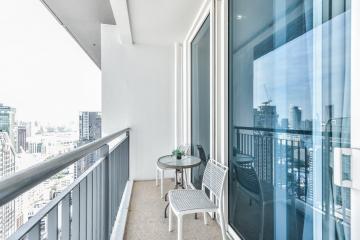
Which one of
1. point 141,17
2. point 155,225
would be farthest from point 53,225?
point 141,17

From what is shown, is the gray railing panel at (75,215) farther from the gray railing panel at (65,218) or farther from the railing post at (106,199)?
the railing post at (106,199)

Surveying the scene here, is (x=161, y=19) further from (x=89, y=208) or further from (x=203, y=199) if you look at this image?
(x=89, y=208)

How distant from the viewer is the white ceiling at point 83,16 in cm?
319

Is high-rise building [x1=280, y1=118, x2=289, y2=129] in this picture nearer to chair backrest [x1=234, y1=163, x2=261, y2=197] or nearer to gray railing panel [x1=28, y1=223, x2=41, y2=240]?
chair backrest [x1=234, y1=163, x2=261, y2=197]

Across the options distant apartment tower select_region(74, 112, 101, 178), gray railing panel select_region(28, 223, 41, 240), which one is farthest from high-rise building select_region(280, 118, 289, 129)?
distant apartment tower select_region(74, 112, 101, 178)

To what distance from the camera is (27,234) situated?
0.60 meters

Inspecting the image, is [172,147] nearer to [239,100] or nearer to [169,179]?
[169,179]

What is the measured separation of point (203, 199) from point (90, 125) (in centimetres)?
213

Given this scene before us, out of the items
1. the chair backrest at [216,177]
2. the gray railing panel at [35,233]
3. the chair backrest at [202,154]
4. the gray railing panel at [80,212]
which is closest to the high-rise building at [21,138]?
the gray railing panel at [80,212]

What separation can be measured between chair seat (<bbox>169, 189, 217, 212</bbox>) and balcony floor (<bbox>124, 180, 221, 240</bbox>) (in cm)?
39

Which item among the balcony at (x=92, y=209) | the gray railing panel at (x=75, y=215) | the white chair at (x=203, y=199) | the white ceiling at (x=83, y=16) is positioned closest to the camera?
the balcony at (x=92, y=209)

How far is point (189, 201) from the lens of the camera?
1858mm

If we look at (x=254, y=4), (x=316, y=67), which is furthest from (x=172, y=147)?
(x=316, y=67)

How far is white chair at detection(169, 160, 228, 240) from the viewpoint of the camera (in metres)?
1.71
